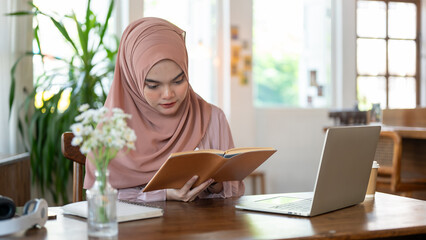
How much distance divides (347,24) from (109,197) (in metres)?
5.08

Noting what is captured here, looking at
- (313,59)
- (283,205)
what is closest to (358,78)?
(313,59)

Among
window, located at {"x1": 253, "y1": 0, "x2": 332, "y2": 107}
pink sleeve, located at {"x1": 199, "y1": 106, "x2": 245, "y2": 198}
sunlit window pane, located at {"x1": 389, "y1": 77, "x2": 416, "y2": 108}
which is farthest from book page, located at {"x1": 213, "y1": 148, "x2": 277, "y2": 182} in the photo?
sunlit window pane, located at {"x1": 389, "y1": 77, "x2": 416, "y2": 108}

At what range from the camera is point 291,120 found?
5.68 m

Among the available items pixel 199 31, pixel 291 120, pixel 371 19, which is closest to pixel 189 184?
pixel 199 31

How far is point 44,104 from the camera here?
415cm

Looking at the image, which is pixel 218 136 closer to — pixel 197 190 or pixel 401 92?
pixel 197 190

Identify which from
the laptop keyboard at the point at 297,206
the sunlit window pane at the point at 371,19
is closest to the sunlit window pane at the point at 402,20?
the sunlit window pane at the point at 371,19

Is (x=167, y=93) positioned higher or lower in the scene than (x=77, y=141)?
higher

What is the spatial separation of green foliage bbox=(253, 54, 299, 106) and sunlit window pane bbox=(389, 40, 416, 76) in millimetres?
1089

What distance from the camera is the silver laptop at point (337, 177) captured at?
147 centimetres

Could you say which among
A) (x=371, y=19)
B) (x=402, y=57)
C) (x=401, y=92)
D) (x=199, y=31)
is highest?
(x=371, y=19)

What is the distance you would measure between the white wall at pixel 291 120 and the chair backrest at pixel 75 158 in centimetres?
338

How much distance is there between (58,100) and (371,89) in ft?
11.4

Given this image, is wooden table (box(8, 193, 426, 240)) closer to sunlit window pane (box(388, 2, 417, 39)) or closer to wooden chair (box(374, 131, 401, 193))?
wooden chair (box(374, 131, 401, 193))
